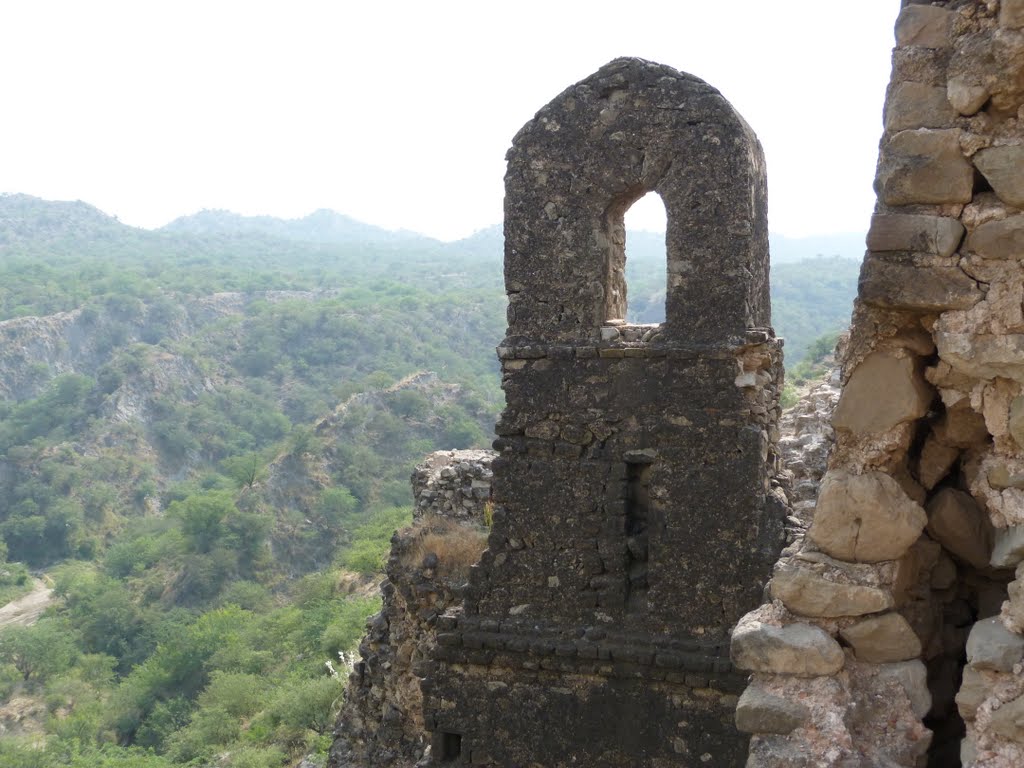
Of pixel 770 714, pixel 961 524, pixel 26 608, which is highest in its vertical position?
pixel 961 524

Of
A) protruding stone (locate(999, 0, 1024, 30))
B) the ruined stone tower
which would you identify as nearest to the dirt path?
the ruined stone tower

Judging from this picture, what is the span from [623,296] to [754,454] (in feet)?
3.83

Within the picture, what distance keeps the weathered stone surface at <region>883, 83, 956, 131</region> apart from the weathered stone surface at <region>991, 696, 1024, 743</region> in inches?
50.6

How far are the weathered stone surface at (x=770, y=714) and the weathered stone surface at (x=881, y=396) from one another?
2.16 feet

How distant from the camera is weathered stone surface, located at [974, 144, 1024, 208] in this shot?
2.65 meters

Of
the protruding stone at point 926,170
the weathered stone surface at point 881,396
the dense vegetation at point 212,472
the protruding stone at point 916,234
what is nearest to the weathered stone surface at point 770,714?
the weathered stone surface at point 881,396

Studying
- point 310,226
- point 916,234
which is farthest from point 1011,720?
point 310,226

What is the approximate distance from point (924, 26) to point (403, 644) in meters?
5.98

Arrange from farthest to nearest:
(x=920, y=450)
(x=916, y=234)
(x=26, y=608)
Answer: (x=26, y=608) → (x=920, y=450) → (x=916, y=234)

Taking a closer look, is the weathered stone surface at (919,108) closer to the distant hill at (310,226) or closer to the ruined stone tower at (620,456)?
the ruined stone tower at (620,456)

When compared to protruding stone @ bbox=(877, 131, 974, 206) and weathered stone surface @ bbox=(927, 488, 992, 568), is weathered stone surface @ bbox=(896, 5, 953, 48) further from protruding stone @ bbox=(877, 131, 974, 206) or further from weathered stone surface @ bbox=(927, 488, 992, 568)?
weathered stone surface @ bbox=(927, 488, 992, 568)

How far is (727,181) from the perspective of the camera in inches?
226

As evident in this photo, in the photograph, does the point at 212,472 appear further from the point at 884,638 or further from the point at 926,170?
the point at 926,170

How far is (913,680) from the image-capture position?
2803 mm
